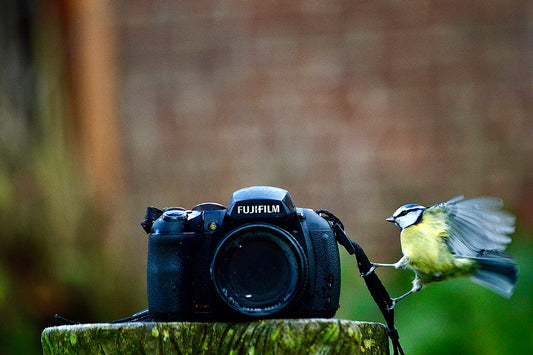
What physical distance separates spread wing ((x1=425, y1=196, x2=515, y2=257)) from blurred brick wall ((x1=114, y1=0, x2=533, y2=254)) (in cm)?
189

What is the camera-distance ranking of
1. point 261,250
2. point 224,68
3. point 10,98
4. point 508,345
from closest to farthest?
1. point 261,250
2. point 508,345
3. point 10,98
4. point 224,68

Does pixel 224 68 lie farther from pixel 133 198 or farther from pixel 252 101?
pixel 133 198

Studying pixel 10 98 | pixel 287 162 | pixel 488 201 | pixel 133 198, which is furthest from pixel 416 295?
pixel 10 98

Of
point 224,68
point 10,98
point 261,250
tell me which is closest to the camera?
point 261,250

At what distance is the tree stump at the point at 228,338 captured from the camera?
129 centimetres

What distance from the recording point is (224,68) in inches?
148

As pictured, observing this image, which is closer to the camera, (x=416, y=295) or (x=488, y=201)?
(x=488, y=201)

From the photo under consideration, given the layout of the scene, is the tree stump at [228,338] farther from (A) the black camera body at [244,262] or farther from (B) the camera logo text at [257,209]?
(B) the camera logo text at [257,209]

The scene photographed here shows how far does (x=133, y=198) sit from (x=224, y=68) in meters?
0.71

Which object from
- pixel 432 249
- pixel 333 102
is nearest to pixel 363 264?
pixel 432 249

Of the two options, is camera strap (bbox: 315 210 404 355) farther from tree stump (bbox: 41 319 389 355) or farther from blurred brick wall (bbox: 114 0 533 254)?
blurred brick wall (bbox: 114 0 533 254)

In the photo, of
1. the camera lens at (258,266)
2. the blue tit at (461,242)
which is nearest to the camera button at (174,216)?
the camera lens at (258,266)

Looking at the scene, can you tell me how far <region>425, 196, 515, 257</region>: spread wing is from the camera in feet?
4.77

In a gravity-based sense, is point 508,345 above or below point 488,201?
below
